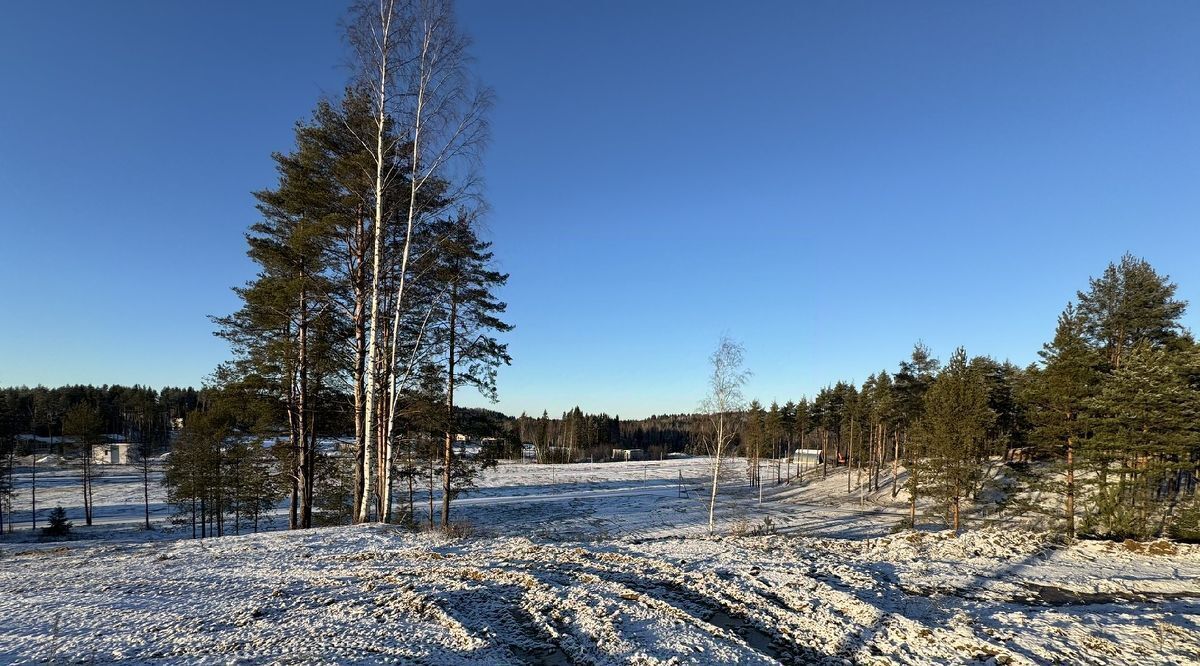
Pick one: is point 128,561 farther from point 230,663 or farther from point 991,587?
point 991,587

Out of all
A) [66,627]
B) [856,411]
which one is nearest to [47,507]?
[66,627]

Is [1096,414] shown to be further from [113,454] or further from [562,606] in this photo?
[113,454]

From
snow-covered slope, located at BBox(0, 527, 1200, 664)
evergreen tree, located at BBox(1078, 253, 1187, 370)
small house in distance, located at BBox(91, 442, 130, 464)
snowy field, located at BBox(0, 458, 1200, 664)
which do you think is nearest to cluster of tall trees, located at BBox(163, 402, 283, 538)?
snowy field, located at BBox(0, 458, 1200, 664)

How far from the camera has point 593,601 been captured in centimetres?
623

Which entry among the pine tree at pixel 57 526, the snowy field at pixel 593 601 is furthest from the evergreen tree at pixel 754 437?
the pine tree at pixel 57 526

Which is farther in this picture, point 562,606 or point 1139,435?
point 1139,435

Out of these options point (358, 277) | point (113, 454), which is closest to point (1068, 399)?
point (358, 277)

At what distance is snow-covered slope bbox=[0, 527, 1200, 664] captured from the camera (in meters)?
4.79

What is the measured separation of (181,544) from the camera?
→ 10078 millimetres

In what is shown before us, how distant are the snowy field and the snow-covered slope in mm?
35

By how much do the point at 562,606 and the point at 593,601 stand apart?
1.35 ft

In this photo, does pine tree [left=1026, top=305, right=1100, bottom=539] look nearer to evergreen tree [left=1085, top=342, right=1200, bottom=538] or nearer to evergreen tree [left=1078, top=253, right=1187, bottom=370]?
evergreen tree [left=1085, top=342, right=1200, bottom=538]

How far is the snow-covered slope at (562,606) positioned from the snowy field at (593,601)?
0.03 m

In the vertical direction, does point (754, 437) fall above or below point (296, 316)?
below
